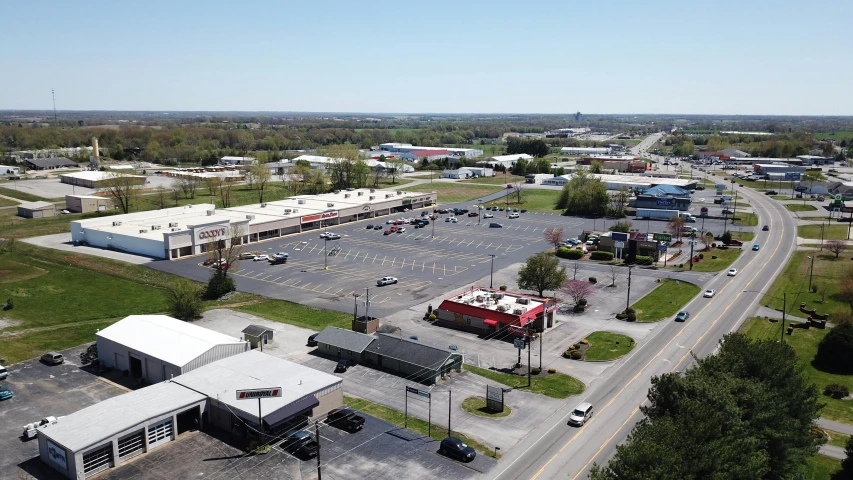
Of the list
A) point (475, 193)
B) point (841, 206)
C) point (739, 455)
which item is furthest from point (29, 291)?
point (841, 206)

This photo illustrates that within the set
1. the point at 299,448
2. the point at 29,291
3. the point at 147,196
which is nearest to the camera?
the point at 299,448

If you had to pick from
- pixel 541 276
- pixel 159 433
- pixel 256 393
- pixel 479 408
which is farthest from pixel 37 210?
pixel 479 408

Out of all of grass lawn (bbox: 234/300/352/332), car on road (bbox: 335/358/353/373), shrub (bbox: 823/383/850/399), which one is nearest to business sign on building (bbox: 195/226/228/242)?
grass lawn (bbox: 234/300/352/332)

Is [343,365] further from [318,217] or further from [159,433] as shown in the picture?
[318,217]

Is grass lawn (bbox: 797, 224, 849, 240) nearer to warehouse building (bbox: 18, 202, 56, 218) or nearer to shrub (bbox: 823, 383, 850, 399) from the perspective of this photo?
shrub (bbox: 823, 383, 850, 399)

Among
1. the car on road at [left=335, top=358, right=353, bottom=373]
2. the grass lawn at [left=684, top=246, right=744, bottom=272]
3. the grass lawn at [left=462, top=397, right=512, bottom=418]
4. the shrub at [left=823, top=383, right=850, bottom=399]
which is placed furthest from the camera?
the grass lawn at [left=684, top=246, right=744, bottom=272]

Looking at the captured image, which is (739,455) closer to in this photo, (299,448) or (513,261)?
(299,448)
